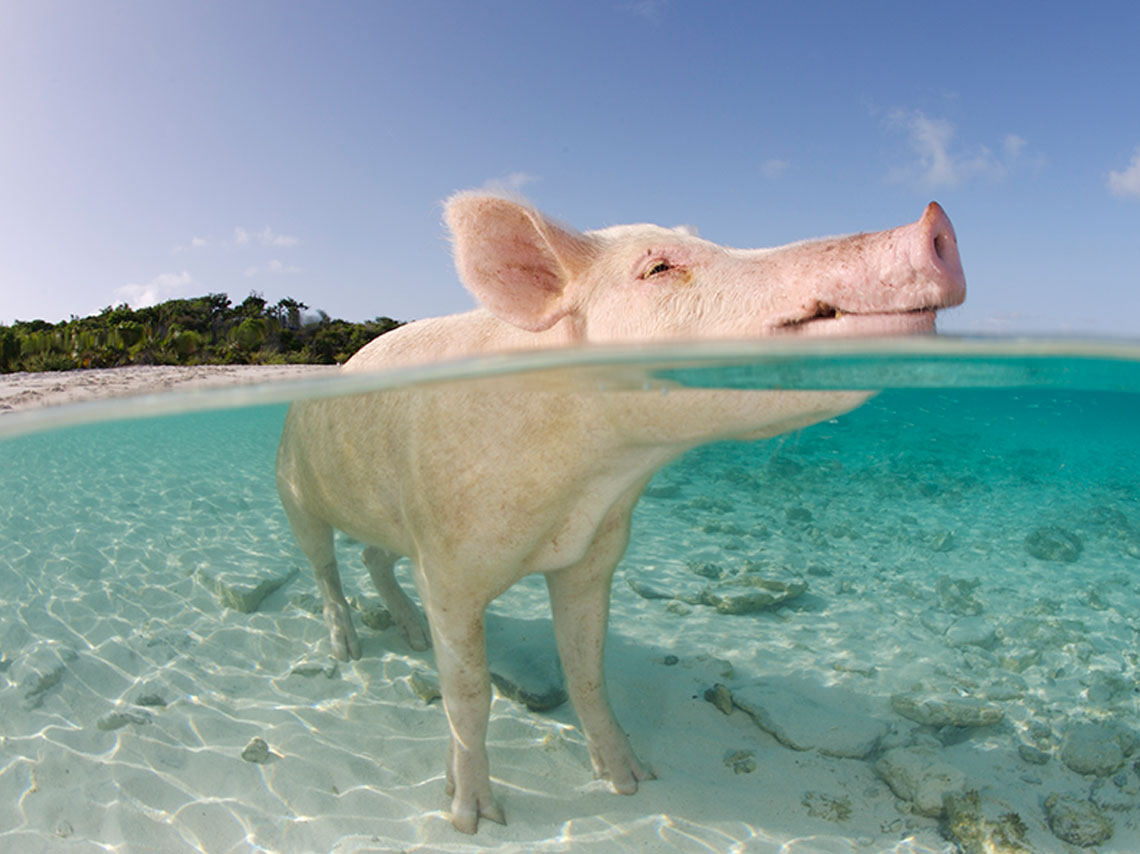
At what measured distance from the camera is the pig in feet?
6.76

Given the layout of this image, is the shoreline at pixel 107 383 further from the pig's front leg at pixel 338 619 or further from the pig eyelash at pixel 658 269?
the pig eyelash at pixel 658 269

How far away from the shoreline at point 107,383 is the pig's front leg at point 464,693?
194 centimetres

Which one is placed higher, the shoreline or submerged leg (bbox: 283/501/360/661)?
the shoreline

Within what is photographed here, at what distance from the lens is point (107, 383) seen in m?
14.2

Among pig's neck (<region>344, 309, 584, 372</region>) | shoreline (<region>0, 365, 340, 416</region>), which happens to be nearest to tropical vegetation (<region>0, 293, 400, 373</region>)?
shoreline (<region>0, 365, 340, 416</region>)

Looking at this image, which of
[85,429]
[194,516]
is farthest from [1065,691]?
[85,429]

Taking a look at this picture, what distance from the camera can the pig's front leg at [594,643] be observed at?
3.29m

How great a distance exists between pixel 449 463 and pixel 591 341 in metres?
0.78

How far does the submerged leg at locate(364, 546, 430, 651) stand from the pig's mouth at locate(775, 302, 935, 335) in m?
3.68

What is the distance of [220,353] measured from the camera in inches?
898

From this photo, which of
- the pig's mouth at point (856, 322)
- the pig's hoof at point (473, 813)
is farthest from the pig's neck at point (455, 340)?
the pig's hoof at point (473, 813)

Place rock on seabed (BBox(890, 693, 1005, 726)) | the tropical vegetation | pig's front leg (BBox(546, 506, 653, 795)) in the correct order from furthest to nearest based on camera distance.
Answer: the tropical vegetation, rock on seabed (BBox(890, 693, 1005, 726)), pig's front leg (BBox(546, 506, 653, 795))

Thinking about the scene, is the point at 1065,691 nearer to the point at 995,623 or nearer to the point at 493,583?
the point at 995,623

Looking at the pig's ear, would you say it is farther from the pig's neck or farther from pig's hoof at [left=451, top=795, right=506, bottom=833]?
pig's hoof at [left=451, top=795, right=506, bottom=833]
